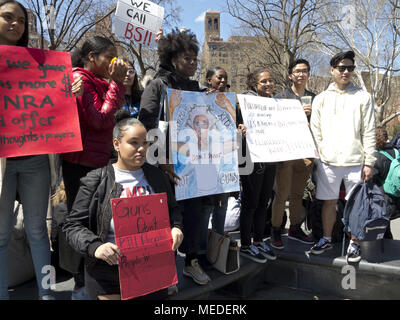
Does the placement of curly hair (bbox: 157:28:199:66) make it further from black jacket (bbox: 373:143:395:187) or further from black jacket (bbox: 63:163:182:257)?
black jacket (bbox: 373:143:395:187)

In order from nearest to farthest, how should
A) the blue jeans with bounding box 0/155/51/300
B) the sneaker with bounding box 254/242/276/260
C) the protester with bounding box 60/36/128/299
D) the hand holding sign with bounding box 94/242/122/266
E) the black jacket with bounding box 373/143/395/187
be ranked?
1. the hand holding sign with bounding box 94/242/122/266
2. the blue jeans with bounding box 0/155/51/300
3. the protester with bounding box 60/36/128/299
4. the sneaker with bounding box 254/242/276/260
5. the black jacket with bounding box 373/143/395/187

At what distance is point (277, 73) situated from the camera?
53.1 ft

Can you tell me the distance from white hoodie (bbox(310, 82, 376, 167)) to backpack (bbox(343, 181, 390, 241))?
0.98 ft

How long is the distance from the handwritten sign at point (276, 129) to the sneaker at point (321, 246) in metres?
0.91

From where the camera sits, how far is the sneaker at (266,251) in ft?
11.7

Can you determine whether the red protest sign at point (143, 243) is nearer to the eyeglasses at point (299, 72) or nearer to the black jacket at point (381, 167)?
the eyeglasses at point (299, 72)

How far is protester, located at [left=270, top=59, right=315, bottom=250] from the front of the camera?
3.70 metres

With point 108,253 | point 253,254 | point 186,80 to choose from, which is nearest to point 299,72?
point 186,80

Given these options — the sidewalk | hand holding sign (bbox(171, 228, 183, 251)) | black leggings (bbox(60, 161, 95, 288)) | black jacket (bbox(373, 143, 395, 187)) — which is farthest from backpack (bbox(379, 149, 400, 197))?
black leggings (bbox(60, 161, 95, 288))

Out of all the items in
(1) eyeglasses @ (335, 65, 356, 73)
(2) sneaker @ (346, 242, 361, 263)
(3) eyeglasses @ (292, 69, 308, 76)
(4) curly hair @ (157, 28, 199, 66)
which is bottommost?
(2) sneaker @ (346, 242, 361, 263)

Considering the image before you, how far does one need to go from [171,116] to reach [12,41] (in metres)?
1.23

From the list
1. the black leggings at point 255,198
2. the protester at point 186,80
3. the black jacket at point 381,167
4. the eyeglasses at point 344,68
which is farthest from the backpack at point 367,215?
the protester at point 186,80
